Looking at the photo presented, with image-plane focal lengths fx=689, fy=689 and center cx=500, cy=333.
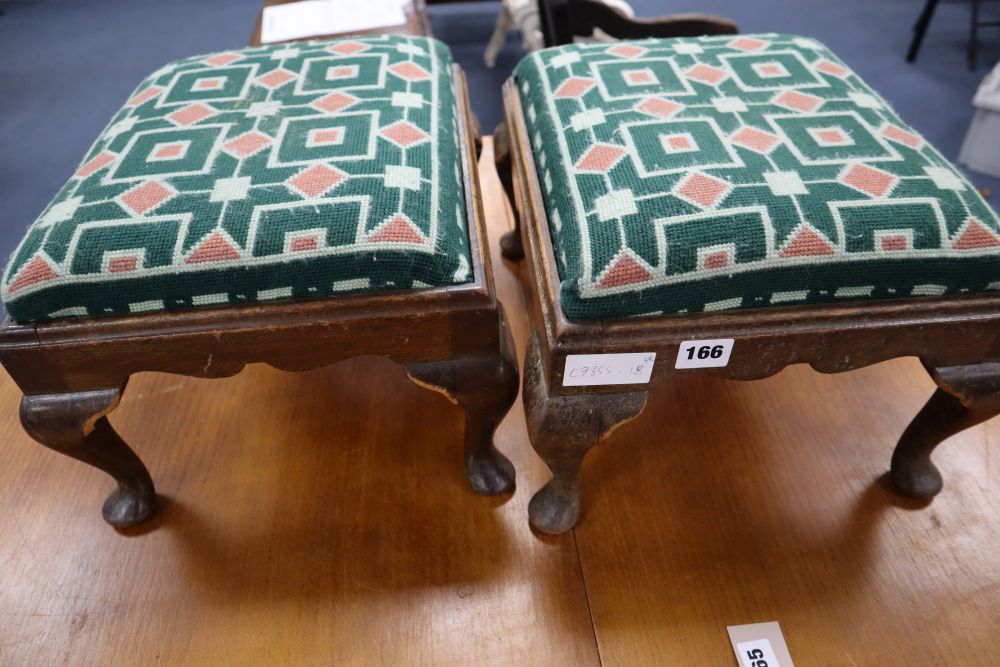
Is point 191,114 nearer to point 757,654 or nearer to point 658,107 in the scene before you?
point 658,107

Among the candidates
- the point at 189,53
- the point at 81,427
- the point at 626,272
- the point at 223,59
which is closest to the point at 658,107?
the point at 626,272

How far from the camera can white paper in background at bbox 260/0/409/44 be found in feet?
4.93

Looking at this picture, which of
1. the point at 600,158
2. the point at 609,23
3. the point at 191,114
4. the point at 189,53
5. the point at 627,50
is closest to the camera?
the point at 600,158

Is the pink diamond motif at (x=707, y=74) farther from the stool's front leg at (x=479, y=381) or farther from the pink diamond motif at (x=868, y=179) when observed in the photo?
the stool's front leg at (x=479, y=381)

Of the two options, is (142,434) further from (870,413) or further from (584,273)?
(870,413)

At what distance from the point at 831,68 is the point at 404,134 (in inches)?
23.0

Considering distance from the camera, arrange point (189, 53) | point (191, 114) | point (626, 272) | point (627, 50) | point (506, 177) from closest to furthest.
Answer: point (626, 272) < point (191, 114) < point (627, 50) < point (506, 177) < point (189, 53)

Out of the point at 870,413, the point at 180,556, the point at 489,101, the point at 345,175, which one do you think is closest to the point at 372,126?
the point at 345,175

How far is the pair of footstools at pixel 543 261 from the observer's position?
66 centimetres

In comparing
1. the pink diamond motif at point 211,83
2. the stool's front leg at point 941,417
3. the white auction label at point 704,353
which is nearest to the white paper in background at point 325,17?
the pink diamond motif at point 211,83

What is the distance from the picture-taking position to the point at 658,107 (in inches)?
32.8

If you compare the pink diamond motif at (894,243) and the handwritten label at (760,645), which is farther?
the handwritten label at (760,645)

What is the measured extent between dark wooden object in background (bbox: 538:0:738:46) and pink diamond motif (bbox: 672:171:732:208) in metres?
0.77

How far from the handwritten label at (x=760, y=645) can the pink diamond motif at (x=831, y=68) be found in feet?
2.31
